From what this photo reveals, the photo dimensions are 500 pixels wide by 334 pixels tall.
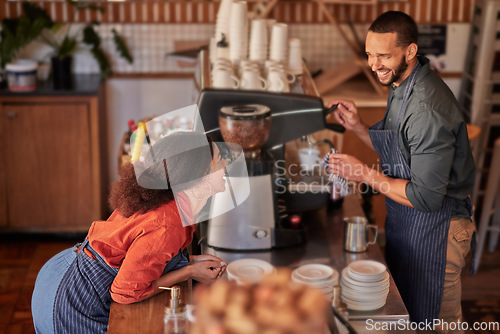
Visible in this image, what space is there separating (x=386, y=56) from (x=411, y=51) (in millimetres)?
93

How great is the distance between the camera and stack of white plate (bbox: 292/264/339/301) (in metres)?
2.15

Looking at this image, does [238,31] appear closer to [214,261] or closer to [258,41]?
[258,41]

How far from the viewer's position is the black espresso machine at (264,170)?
2.53 metres

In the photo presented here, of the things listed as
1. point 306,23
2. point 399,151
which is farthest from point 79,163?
point 399,151

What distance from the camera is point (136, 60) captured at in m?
4.97

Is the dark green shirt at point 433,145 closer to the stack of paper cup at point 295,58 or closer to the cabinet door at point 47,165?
the stack of paper cup at point 295,58

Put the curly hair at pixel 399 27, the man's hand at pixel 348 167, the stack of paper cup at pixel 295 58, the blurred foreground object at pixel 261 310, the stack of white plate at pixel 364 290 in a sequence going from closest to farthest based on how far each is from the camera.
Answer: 1. the blurred foreground object at pixel 261 310
2. the stack of white plate at pixel 364 290
3. the curly hair at pixel 399 27
4. the man's hand at pixel 348 167
5. the stack of paper cup at pixel 295 58

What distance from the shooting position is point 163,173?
2.03 metres

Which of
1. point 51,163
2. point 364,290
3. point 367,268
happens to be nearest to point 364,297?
point 364,290

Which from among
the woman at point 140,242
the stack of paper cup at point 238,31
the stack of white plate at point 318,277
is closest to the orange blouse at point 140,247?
the woman at point 140,242

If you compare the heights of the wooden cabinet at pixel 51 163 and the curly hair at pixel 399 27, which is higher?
the curly hair at pixel 399 27

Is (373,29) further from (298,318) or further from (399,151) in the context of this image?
(298,318)

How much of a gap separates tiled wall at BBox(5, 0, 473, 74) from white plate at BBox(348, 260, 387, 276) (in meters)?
2.84

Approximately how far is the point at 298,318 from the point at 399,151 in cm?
149
